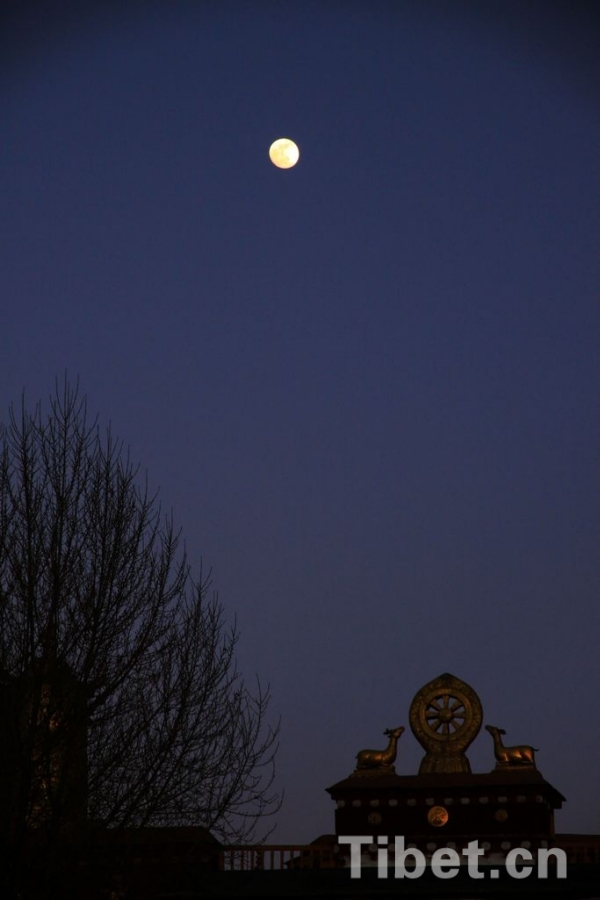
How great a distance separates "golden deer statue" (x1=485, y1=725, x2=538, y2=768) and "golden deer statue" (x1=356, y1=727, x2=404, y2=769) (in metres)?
2.47

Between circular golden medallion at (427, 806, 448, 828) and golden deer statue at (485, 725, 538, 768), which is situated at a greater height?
golden deer statue at (485, 725, 538, 768)

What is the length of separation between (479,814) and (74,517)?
17091mm

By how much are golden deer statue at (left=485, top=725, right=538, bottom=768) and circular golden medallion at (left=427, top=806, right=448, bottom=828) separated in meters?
1.96

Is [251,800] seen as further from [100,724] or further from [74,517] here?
[74,517]

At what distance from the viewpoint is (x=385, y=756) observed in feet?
111

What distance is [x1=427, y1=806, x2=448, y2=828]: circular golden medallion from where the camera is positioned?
32094 mm

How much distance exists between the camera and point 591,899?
65.6 feet

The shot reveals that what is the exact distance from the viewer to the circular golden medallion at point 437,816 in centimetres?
3209

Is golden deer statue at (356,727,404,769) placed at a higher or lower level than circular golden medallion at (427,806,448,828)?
higher

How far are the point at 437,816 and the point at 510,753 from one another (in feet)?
8.46

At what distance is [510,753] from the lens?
3297 centimetres

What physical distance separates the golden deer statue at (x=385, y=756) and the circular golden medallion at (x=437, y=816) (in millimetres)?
1826

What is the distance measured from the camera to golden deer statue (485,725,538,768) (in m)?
32.8

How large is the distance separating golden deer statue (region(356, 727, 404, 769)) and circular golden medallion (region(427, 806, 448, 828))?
183 cm
